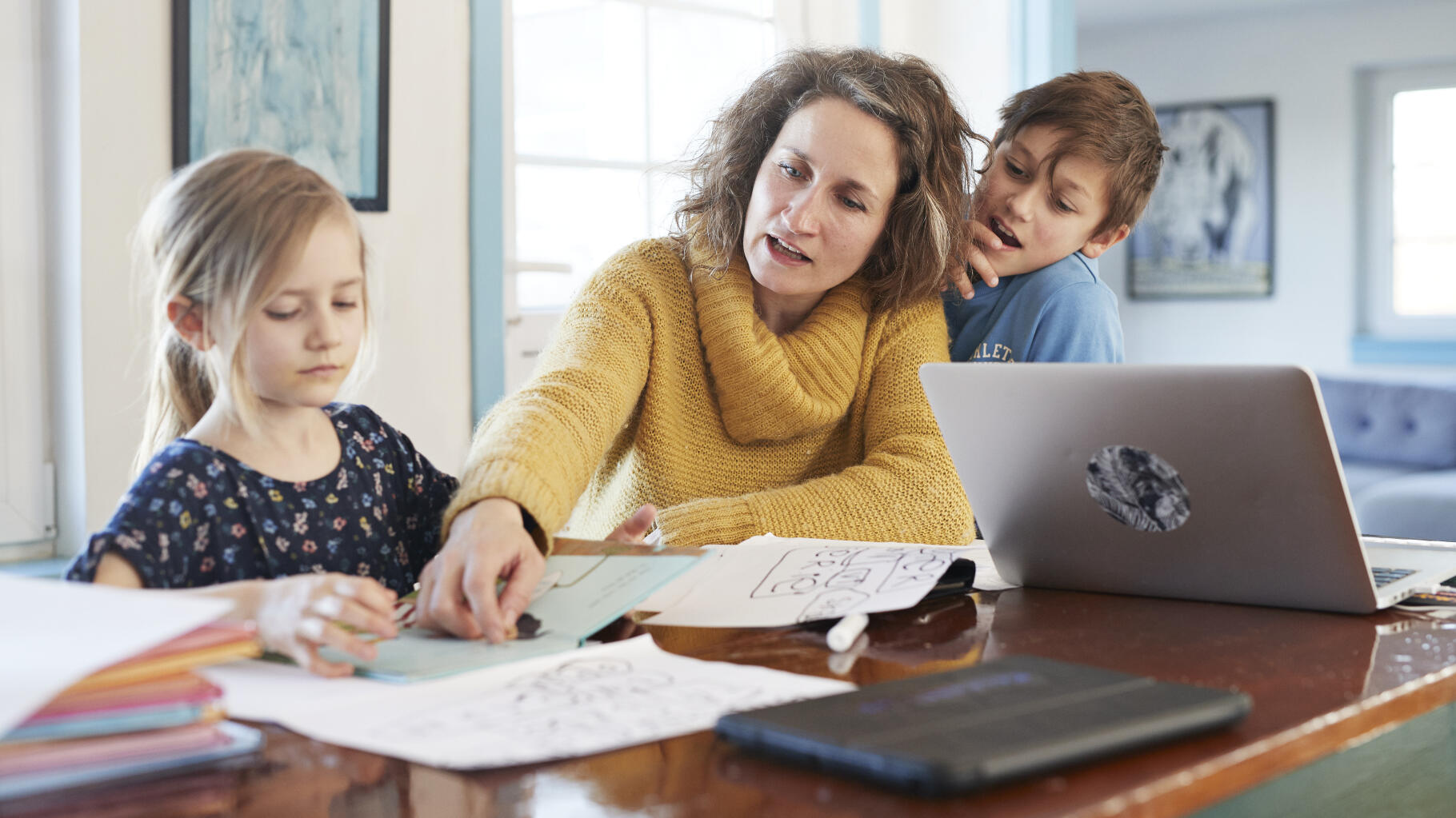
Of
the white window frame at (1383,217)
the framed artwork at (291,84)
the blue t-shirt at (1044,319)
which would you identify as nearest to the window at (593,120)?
the framed artwork at (291,84)

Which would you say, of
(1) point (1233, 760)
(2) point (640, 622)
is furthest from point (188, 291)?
(1) point (1233, 760)

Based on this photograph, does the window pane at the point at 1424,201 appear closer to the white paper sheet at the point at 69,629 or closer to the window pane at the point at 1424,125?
the window pane at the point at 1424,125

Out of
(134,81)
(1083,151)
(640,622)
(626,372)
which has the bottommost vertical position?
(640,622)

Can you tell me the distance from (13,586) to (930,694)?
1.45ft

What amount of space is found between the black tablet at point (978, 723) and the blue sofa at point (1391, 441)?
3.81 m

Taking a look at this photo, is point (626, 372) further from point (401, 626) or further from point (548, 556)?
point (401, 626)

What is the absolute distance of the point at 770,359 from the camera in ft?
4.81

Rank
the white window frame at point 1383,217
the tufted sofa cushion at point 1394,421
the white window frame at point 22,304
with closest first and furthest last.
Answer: the white window frame at point 22,304, the tufted sofa cushion at point 1394,421, the white window frame at point 1383,217

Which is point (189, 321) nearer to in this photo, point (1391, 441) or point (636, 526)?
point (636, 526)

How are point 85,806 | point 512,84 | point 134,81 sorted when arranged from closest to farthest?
point 85,806
point 134,81
point 512,84

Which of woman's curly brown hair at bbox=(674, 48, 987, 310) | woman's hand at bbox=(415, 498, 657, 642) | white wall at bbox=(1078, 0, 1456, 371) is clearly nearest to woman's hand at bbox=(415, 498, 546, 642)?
woman's hand at bbox=(415, 498, 657, 642)

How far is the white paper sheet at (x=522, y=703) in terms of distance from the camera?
621 mm

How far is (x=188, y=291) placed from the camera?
3.33 feet

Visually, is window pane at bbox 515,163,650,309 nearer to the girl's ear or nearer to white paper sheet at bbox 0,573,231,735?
the girl's ear
